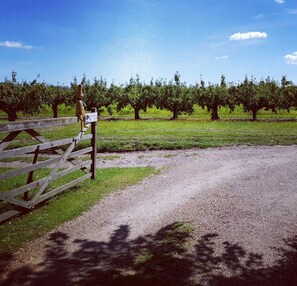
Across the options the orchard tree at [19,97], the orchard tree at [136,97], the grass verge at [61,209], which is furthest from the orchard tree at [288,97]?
the grass verge at [61,209]

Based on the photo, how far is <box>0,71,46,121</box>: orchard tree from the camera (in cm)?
3944

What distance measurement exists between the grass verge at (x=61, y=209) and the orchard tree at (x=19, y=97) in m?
32.4

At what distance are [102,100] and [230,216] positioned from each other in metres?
43.6

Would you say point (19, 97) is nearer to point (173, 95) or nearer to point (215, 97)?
point (173, 95)

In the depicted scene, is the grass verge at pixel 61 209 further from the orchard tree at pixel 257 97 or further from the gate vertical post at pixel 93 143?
the orchard tree at pixel 257 97

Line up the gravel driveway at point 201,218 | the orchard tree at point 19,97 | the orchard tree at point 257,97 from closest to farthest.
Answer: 1. the gravel driveway at point 201,218
2. the orchard tree at point 19,97
3. the orchard tree at point 257,97

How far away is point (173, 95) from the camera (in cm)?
4834

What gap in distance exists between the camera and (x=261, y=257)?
5828 mm

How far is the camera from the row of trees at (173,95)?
146 ft

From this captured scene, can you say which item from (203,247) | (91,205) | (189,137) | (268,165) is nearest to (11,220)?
(91,205)

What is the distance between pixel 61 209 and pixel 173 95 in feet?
137

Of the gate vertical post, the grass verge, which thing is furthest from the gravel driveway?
the gate vertical post

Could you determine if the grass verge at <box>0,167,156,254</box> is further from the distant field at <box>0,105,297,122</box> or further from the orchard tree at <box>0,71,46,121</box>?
the distant field at <box>0,105,297,122</box>

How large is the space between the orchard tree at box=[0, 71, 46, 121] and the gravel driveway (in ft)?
110
